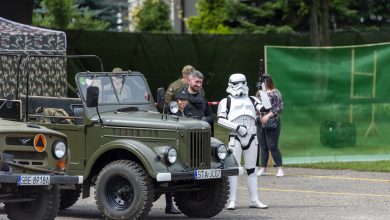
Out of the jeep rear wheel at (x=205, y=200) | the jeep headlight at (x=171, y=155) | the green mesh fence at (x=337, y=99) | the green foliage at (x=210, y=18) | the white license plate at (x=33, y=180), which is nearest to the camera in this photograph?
the white license plate at (x=33, y=180)

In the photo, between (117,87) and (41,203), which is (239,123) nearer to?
(117,87)

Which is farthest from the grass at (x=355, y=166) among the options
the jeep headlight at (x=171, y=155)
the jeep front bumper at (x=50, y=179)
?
the jeep front bumper at (x=50, y=179)

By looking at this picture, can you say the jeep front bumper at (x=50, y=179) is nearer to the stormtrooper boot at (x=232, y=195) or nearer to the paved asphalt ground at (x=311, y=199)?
the paved asphalt ground at (x=311, y=199)

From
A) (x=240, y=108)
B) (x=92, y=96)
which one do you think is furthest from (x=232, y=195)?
(x=92, y=96)

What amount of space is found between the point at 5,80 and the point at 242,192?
5.23 m

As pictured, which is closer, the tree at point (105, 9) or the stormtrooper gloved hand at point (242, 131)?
the stormtrooper gloved hand at point (242, 131)

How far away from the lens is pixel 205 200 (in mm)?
13547

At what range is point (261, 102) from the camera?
589 inches

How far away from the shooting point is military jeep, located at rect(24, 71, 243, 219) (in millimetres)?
12594

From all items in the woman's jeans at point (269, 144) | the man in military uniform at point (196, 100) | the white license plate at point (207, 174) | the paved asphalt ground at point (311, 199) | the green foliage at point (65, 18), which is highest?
the green foliage at point (65, 18)

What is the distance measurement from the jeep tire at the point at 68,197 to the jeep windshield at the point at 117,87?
1.25 meters

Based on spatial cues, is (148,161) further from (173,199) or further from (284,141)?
(284,141)

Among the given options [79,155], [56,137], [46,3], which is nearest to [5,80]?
[79,155]

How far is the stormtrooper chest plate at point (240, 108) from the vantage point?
14.1 m
